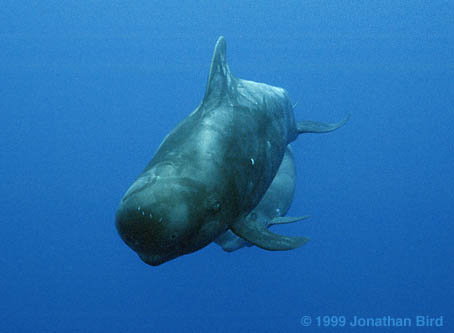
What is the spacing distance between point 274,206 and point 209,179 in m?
3.82

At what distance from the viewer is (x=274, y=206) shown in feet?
23.1

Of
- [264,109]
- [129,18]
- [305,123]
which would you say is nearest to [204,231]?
[264,109]

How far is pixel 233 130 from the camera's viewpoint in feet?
13.2

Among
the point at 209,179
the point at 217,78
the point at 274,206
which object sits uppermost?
the point at 217,78

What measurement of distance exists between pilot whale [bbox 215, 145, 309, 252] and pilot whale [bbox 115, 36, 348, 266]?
4.98 feet

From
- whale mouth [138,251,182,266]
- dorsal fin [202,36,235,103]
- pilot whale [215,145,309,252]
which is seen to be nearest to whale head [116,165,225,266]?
whale mouth [138,251,182,266]

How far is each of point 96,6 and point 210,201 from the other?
22009 mm

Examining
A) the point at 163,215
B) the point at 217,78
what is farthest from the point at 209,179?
the point at 217,78

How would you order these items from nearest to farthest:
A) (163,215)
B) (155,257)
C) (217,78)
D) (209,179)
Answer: (163,215) < (155,257) < (209,179) < (217,78)

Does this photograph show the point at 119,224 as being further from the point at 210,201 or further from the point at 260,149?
the point at 260,149

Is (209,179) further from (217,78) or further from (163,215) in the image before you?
(217,78)

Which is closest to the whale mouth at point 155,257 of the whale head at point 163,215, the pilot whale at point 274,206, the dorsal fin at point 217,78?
the whale head at point 163,215

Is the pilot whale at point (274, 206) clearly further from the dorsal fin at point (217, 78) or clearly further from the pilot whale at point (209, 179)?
the dorsal fin at point (217, 78)

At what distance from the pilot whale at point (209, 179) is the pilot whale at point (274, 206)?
1519 mm
